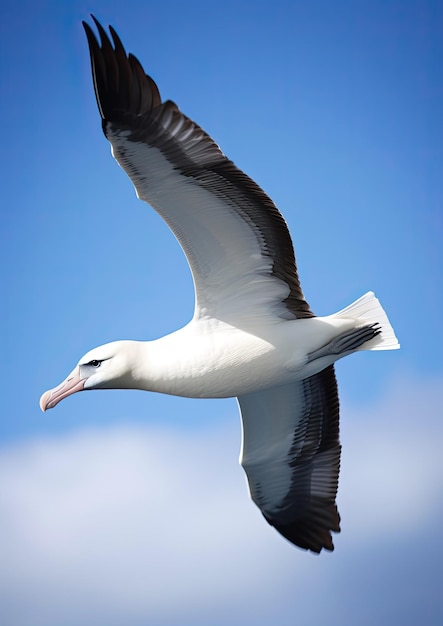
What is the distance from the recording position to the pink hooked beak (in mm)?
10359

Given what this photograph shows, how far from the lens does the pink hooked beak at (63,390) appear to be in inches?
408

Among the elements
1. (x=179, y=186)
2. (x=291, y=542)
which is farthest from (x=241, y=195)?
(x=291, y=542)

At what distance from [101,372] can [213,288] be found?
50.4 inches

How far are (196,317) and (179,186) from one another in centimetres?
138

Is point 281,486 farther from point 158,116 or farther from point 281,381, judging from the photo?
point 158,116

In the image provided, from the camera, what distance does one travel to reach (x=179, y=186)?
9492 millimetres

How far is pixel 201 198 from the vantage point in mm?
9602

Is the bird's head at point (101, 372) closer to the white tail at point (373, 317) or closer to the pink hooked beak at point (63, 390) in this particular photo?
the pink hooked beak at point (63, 390)

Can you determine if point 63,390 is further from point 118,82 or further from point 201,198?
point 118,82

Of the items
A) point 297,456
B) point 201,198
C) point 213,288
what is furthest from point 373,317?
point 297,456

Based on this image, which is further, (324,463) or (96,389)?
(324,463)

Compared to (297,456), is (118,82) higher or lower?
higher

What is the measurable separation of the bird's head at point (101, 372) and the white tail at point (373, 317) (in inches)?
77.9

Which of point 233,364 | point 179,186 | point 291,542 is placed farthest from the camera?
point 291,542
